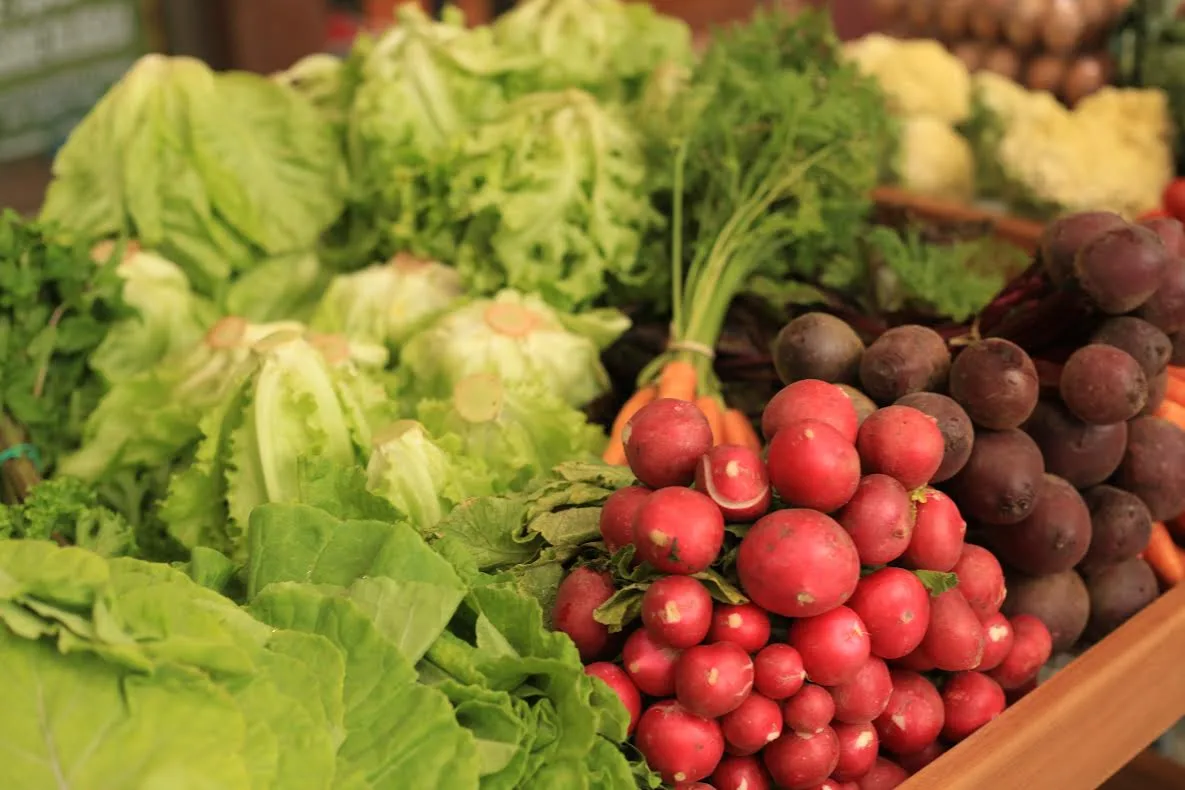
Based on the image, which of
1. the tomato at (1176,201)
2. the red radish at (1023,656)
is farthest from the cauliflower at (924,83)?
the red radish at (1023,656)

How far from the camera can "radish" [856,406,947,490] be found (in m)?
1.07

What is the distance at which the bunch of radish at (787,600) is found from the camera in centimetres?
100

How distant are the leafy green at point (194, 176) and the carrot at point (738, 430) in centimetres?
91

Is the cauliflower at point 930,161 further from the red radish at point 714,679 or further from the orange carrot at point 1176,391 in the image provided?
the red radish at point 714,679

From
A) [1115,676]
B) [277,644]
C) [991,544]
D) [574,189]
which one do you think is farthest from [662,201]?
[277,644]

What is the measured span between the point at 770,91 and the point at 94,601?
142 centimetres

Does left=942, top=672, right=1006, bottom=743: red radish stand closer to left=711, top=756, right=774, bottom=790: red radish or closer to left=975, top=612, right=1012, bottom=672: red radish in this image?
left=975, top=612, right=1012, bottom=672: red radish

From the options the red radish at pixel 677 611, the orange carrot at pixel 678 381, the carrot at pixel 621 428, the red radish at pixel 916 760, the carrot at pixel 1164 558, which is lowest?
the carrot at pixel 1164 558

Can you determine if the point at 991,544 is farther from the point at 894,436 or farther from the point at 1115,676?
the point at 894,436

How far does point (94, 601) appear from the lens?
0.89 metres

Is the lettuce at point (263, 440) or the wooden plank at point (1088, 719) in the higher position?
the lettuce at point (263, 440)

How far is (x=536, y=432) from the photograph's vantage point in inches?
61.9

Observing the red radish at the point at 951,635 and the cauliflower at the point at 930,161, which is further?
the cauliflower at the point at 930,161

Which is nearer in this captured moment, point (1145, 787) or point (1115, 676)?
point (1115, 676)
